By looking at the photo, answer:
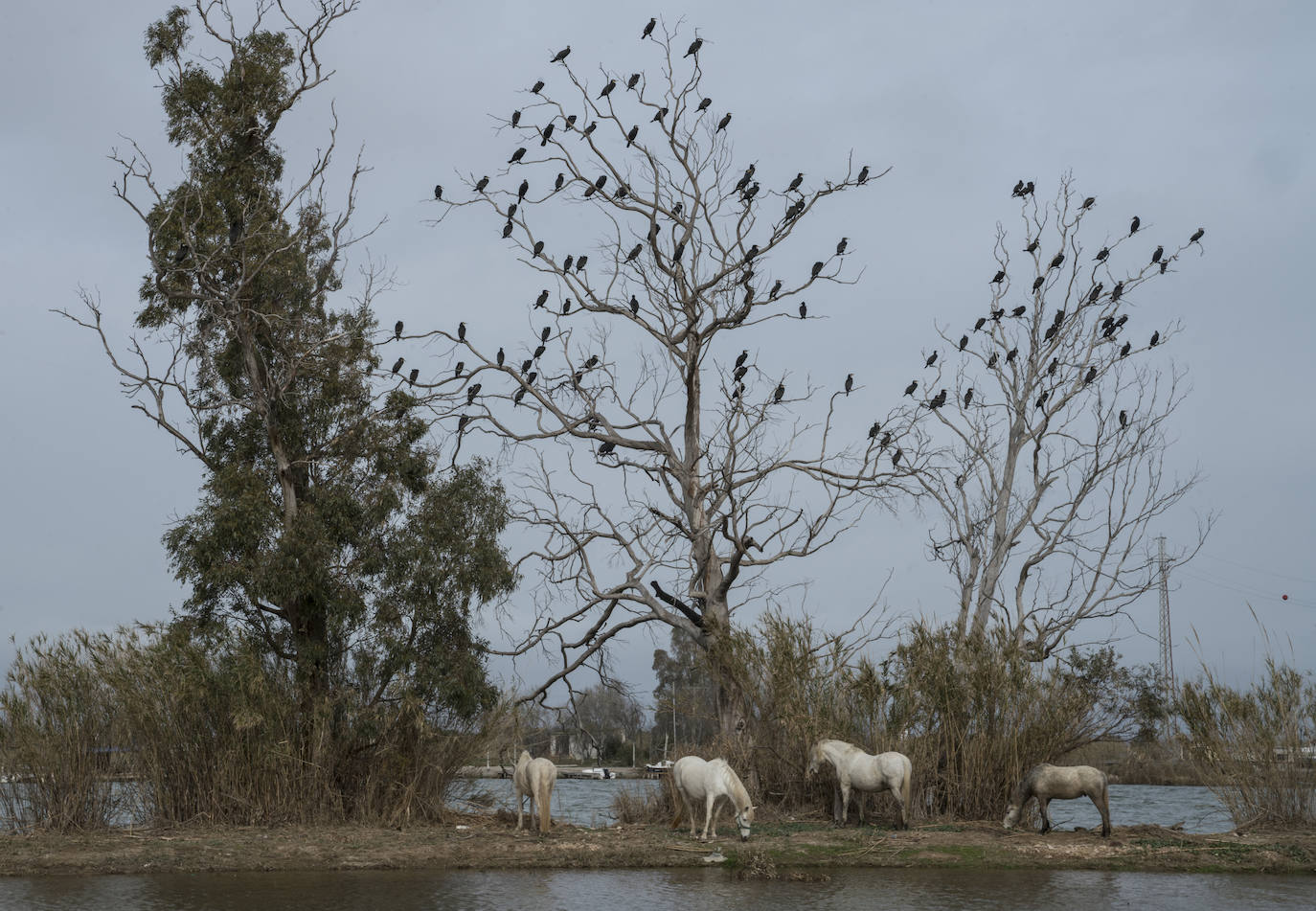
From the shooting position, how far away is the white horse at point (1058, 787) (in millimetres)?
13086

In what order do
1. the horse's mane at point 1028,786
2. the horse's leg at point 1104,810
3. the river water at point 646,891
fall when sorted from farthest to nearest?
the horse's mane at point 1028,786 → the horse's leg at point 1104,810 → the river water at point 646,891

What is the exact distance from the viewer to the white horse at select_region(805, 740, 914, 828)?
1325 cm

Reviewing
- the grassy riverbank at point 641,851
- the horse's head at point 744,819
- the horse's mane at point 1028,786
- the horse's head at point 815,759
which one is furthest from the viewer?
the horse's head at point 815,759

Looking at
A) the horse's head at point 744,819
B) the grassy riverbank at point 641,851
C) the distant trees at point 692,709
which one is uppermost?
the distant trees at point 692,709

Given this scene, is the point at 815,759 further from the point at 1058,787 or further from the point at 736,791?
the point at 1058,787

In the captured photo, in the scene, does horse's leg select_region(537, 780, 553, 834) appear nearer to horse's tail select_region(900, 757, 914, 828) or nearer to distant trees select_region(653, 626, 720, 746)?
distant trees select_region(653, 626, 720, 746)

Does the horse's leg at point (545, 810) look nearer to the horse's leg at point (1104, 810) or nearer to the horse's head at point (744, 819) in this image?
the horse's head at point (744, 819)

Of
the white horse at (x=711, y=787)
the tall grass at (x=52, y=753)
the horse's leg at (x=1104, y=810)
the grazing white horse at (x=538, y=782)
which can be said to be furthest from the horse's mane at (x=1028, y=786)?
the tall grass at (x=52, y=753)

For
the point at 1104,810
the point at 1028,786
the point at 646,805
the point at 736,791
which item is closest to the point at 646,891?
the point at 736,791

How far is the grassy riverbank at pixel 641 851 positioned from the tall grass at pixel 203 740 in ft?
1.67

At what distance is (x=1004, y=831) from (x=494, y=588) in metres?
7.05

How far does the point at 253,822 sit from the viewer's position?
1391 cm

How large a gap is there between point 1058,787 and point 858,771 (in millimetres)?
2232

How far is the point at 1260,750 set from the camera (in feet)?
45.0
